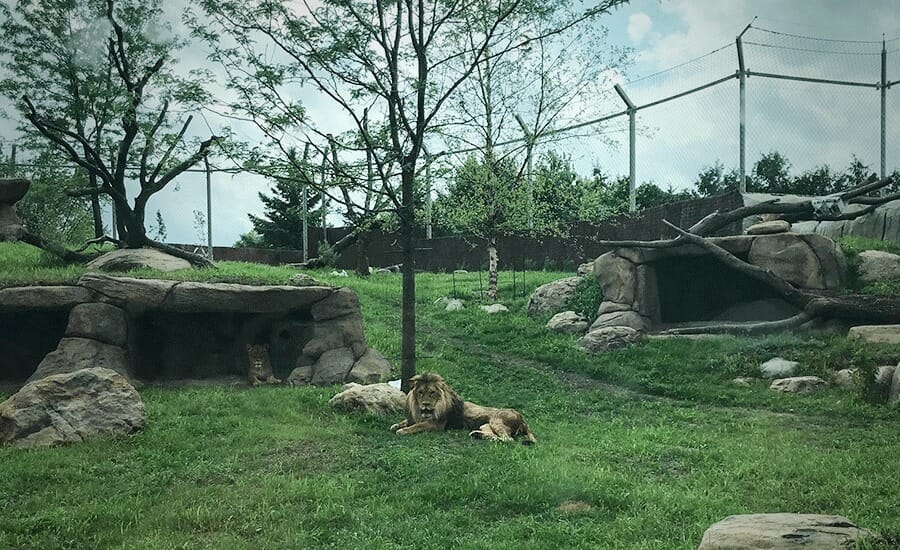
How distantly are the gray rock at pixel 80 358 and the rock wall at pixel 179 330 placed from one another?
0.05 ft

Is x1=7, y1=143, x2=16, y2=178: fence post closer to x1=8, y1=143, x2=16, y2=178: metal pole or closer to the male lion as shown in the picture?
x1=8, y1=143, x2=16, y2=178: metal pole

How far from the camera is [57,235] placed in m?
23.0

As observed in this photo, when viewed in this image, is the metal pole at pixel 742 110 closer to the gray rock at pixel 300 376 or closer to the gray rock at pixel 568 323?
the gray rock at pixel 568 323

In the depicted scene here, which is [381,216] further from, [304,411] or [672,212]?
[672,212]

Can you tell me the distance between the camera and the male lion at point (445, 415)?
8977mm

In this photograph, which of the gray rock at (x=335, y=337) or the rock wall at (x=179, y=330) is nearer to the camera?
the rock wall at (x=179, y=330)

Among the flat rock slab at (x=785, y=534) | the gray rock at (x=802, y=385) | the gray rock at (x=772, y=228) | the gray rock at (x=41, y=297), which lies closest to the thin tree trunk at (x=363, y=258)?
the gray rock at (x=772, y=228)

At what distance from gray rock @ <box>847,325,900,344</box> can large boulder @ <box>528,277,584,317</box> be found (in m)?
6.29

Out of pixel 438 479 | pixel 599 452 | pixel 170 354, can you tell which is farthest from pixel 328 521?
pixel 170 354

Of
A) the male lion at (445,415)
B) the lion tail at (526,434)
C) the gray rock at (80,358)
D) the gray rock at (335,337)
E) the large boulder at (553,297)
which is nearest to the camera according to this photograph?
the lion tail at (526,434)

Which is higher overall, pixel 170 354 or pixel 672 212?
pixel 672 212

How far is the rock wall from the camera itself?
12.1m

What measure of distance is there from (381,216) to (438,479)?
6.40 metres

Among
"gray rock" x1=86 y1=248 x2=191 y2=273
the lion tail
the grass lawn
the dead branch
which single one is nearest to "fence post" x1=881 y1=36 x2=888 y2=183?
the dead branch
